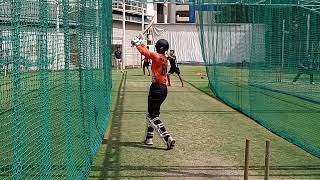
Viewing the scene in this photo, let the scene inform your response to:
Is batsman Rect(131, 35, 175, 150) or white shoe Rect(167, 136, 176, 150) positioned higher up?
batsman Rect(131, 35, 175, 150)

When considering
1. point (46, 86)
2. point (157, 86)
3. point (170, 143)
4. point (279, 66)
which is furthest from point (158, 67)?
point (46, 86)

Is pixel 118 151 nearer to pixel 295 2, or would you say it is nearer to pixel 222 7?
pixel 295 2

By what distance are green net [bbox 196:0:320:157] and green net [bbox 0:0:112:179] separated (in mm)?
3959

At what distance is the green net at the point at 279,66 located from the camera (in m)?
10.5

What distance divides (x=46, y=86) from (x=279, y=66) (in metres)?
8.06

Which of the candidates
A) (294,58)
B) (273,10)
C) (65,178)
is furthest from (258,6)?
(65,178)

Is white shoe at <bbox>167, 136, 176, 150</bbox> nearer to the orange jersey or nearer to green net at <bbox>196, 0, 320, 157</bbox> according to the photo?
the orange jersey

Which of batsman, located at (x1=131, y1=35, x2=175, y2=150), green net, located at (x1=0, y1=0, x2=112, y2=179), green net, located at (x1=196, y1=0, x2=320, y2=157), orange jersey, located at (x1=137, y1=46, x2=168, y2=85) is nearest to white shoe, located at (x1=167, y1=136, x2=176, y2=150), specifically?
batsman, located at (x1=131, y1=35, x2=175, y2=150)

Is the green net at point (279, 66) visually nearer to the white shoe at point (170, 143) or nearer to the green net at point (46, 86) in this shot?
the white shoe at point (170, 143)

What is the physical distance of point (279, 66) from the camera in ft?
37.3

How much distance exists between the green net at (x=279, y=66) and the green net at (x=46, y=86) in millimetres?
3959

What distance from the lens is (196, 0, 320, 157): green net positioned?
34.5 feet

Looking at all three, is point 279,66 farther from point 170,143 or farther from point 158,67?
point 170,143

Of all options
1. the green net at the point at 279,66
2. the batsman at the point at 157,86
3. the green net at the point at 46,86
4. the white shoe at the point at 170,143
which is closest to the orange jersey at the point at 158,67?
the batsman at the point at 157,86
